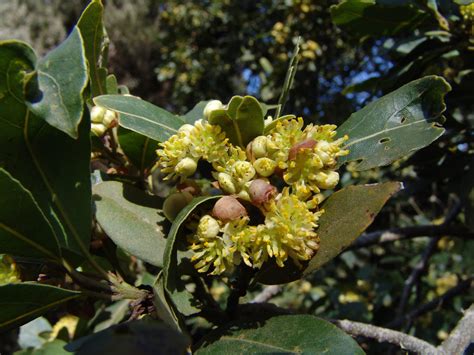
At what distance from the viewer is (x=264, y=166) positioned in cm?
76

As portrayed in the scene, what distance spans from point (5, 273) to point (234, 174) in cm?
40

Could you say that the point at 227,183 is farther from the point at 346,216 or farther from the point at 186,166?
the point at 346,216

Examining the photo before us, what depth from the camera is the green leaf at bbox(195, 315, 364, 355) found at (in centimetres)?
67

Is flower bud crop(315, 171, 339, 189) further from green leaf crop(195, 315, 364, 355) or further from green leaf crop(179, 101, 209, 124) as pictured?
green leaf crop(179, 101, 209, 124)

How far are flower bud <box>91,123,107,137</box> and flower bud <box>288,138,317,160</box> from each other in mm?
426

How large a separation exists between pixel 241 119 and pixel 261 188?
0.13 m

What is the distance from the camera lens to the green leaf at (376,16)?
1.25m

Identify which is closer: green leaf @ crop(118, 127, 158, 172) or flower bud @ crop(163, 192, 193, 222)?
flower bud @ crop(163, 192, 193, 222)

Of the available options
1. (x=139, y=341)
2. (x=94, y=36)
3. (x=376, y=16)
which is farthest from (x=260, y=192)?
(x=376, y=16)

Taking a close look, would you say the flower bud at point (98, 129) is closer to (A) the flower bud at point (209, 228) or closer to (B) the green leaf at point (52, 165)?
(B) the green leaf at point (52, 165)

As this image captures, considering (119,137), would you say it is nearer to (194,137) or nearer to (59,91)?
(194,137)

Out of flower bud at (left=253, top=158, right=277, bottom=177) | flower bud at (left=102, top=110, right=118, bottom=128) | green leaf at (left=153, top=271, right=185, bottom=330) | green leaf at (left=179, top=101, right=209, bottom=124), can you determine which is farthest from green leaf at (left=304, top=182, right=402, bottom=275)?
flower bud at (left=102, top=110, right=118, bottom=128)

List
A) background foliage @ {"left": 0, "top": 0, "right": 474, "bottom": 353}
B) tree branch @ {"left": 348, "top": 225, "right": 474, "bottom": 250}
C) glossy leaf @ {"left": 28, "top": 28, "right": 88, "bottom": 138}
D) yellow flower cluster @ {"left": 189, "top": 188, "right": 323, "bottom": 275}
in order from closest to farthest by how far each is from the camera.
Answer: glossy leaf @ {"left": 28, "top": 28, "right": 88, "bottom": 138}, yellow flower cluster @ {"left": 189, "top": 188, "right": 323, "bottom": 275}, background foliage @ {"left": 0, "top": 0, "right": 474, "bottom": 353}, tree branch @ {"left": 348, "top": 225, "right": 474, "bottom": 250}

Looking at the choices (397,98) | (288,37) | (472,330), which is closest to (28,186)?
(397,98)
